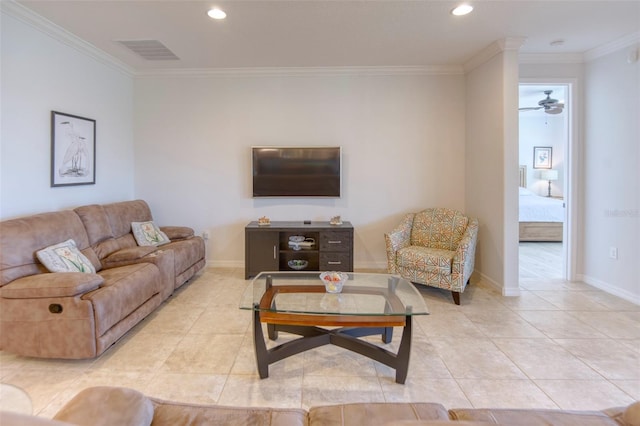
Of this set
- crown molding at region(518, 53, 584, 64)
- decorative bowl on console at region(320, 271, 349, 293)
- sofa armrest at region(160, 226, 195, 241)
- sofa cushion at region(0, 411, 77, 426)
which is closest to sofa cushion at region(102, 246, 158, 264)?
sofa armrest at region(160, 226, 195, 241)

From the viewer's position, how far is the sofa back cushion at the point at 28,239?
7.88 ft

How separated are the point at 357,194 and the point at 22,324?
3.60 metres

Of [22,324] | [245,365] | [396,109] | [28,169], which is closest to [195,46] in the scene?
[28,169]

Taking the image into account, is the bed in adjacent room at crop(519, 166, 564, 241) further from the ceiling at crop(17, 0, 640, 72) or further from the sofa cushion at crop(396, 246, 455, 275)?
the sofa cushion at crop(396, 246, 455, 275)

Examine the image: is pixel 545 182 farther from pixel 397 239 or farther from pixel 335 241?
pixel 335 241

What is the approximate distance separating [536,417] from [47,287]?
8.98 ft

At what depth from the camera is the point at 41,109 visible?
10.4ft

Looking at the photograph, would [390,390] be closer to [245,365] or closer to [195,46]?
[245,365]

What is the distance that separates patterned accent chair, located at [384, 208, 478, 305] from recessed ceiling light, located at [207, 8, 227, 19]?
106 inches

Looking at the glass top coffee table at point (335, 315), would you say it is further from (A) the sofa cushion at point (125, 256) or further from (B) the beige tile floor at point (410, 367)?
(A) the sofa cushion at point (125, 256)

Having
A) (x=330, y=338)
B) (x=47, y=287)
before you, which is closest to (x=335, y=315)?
(x=330, y=338)

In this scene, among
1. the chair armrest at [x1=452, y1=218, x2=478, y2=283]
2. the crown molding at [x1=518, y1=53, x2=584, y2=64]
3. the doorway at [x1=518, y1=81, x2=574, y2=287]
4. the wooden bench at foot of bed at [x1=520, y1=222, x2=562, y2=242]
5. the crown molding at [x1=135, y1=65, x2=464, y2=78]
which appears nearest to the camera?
the chair armrest at [x1=452, y1=218, x2=478, y2=283]

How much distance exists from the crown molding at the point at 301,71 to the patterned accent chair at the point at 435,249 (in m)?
1.84

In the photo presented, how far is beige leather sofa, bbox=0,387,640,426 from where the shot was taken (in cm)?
105
